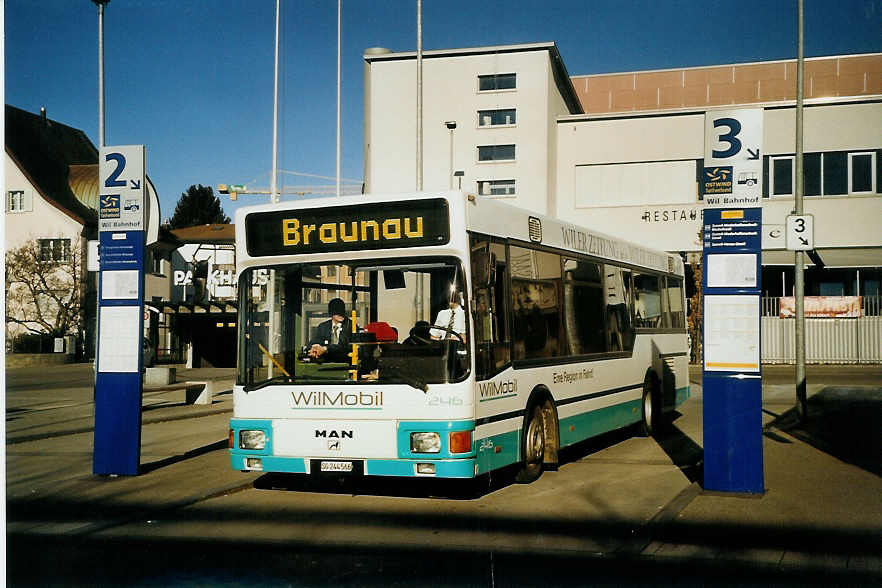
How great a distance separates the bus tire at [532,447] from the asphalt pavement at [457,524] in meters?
0.18

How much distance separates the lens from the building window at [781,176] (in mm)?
42281

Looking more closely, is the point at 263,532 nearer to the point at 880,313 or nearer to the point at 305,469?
the point at 305,469

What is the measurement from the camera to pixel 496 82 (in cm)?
5122

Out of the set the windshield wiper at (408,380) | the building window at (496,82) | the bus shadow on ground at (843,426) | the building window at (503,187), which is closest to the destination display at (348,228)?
the windshield wiper at (408,380)

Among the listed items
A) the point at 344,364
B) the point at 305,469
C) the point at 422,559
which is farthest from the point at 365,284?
the point at 422,559

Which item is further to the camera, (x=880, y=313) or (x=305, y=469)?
(x=880, y=313)

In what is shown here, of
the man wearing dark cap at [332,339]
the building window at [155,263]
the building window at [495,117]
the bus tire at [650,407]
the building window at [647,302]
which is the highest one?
the building window at [495,117]

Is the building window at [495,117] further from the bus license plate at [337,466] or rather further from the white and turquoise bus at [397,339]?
the bus license plate at [337,466]

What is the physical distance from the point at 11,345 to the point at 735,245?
45057mm

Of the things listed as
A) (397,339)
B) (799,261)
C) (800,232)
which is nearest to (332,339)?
(397,339)

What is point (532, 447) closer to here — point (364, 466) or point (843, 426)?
point (364, 466)

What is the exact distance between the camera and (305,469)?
9.46 m

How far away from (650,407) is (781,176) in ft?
98.1

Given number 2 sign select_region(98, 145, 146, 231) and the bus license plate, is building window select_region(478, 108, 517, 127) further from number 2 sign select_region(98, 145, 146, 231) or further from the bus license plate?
the bus license plate
